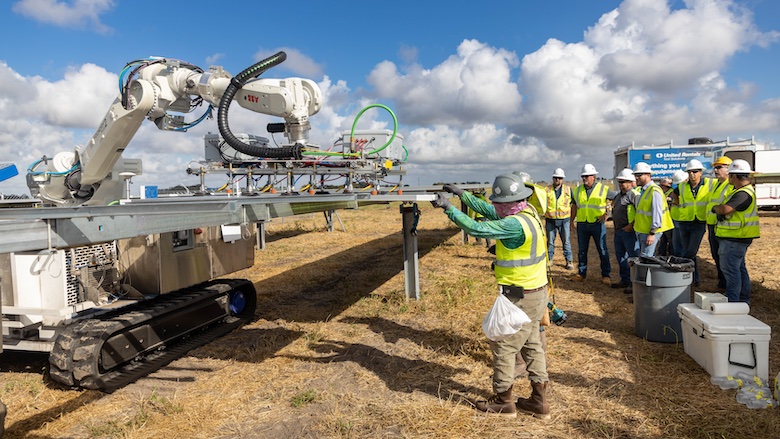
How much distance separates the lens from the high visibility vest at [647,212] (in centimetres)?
738

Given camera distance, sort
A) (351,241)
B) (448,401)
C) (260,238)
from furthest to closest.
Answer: (351,241) < (260,238) < (448,401)

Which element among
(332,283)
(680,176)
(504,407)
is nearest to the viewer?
(504,407)

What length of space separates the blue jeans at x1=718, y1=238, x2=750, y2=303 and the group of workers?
0.4 inches

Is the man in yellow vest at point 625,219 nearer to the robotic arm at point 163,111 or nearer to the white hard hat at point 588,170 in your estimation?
the white hard hat at point 588,170

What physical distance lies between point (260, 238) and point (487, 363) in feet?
34.5

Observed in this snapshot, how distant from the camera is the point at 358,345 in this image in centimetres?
603

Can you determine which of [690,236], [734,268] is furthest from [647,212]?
[734,268]

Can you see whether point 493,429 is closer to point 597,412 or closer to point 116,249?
point 597,412

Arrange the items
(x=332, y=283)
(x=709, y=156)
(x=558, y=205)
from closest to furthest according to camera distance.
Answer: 1. (x=558, y=205)
2. (x=332, y=283)
3. (x=709, y=156)

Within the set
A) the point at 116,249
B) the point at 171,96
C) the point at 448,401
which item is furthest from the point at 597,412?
the point at 171,96

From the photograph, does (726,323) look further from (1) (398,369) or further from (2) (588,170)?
(2) (588,170)

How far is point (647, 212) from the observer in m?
7.45

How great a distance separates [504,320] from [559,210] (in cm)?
655

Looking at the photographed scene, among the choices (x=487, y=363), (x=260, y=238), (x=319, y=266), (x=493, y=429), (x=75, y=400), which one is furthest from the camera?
(x=260, y=238)
